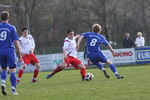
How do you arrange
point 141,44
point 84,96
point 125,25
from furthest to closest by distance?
point 125,25 < point 141,44 < point 84,96

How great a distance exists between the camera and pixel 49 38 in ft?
200

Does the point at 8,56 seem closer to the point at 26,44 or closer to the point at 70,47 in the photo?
the point at 70,47

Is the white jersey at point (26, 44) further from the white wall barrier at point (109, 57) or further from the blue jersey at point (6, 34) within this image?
the white wall barrier at point (109, 57)

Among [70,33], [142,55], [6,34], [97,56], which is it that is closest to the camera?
[6,34]

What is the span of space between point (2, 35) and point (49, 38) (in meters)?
50.5

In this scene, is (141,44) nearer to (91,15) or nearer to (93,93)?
(93,93)

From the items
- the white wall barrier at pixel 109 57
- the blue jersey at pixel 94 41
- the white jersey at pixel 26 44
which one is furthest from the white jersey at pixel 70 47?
the white wall barrier at pixel 109 57

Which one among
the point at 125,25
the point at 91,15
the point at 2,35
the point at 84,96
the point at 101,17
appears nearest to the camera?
the point at 84,96

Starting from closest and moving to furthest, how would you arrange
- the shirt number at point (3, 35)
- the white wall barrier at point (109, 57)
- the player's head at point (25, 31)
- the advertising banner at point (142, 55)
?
the shirt number at point (3, 35) < the player's head at point (25, 31) < the advertising banner at point (142, 55) < the white wall barrier at point (109, 57)

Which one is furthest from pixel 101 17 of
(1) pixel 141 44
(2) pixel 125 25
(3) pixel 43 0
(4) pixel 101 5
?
(1) pixel 141 44

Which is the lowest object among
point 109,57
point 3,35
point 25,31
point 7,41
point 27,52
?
point 109,57

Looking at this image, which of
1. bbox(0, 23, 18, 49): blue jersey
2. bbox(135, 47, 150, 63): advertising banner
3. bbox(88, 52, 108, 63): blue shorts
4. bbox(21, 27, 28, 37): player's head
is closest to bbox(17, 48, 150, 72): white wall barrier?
bbox(135, 47, 150, 63): advertising banner

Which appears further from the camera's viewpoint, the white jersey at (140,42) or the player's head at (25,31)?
the white jersey at (140,42)

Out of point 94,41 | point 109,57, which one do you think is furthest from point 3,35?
point 109,57
